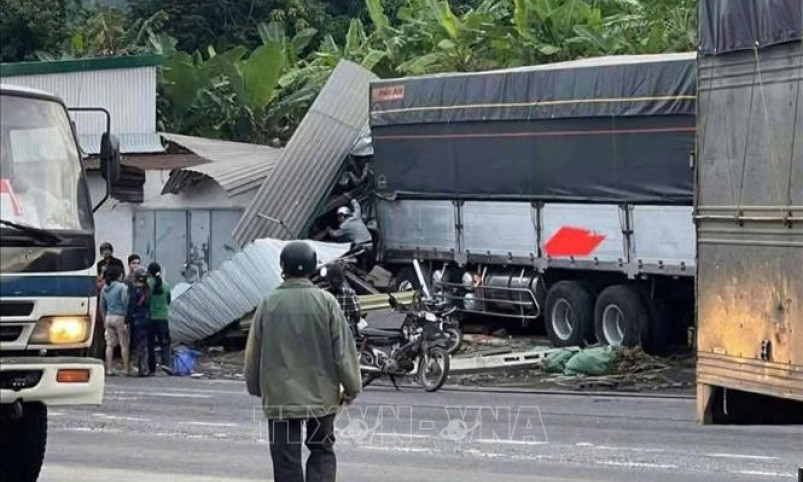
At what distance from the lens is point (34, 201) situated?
31.9 feet

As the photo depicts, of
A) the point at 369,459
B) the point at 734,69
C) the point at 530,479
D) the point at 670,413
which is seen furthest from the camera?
the point at 670,413

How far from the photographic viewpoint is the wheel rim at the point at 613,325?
75.3 feet

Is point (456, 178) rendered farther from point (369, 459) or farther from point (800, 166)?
point (800, 166)

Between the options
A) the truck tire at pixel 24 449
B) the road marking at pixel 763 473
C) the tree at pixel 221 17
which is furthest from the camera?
the tree at pixel 221 17

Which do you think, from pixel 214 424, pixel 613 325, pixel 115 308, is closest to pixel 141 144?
pixel 115 308

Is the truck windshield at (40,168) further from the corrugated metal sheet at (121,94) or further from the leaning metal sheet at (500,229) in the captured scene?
the corrugated metal sheet at (121,94)

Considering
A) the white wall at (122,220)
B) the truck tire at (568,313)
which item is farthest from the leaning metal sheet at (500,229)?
the white wall at (122,220)

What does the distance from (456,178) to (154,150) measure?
335 inches

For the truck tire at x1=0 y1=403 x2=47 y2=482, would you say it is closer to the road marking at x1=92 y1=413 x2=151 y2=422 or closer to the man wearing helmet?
the road marking at x1=92 y1=413 x2=151 y2=422

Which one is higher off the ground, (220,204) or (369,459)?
(220,204)

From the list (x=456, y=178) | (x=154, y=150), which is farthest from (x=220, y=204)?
(x=456, y=178)

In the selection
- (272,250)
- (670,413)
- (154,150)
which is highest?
(154,150)

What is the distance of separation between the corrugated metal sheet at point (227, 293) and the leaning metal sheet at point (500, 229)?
241 cm

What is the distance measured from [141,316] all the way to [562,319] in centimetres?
632
